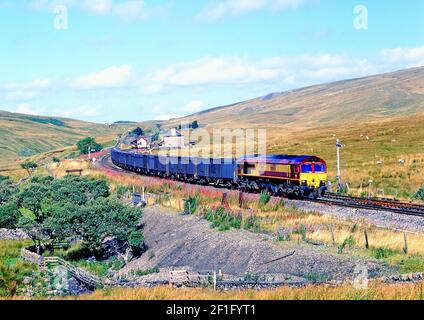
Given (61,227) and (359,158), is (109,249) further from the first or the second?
(359,158)

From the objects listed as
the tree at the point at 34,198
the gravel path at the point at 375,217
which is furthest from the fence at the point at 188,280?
the tree at the point at 34,198

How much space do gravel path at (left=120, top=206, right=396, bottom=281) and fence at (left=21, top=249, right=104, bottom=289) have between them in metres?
3.35

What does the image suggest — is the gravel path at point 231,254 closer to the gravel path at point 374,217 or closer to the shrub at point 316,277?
the shrub at point 316,277

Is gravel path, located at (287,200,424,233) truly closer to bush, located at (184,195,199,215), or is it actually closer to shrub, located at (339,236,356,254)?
shrub, located at (339,236,356,254)

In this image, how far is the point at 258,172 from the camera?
165 ft

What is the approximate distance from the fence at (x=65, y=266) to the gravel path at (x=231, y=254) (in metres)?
3.35

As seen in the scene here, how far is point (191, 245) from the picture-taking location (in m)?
34.8

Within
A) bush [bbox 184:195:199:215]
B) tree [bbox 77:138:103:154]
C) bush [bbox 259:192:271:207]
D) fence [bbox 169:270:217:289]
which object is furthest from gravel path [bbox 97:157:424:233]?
tree [bbox 77:138:103:154]

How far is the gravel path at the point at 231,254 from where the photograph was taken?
24.7 meters

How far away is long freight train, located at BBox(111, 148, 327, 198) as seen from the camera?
44906 mm

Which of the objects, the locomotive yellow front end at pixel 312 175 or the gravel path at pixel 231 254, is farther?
the locomotive yellow front end at pixel 312 175

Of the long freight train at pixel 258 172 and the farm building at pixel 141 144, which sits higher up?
the farm building at pixel 141 144

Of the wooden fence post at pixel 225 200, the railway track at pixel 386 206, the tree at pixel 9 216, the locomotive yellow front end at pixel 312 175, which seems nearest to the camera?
the railway track at pixel 386 206

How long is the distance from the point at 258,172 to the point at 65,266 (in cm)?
1816
